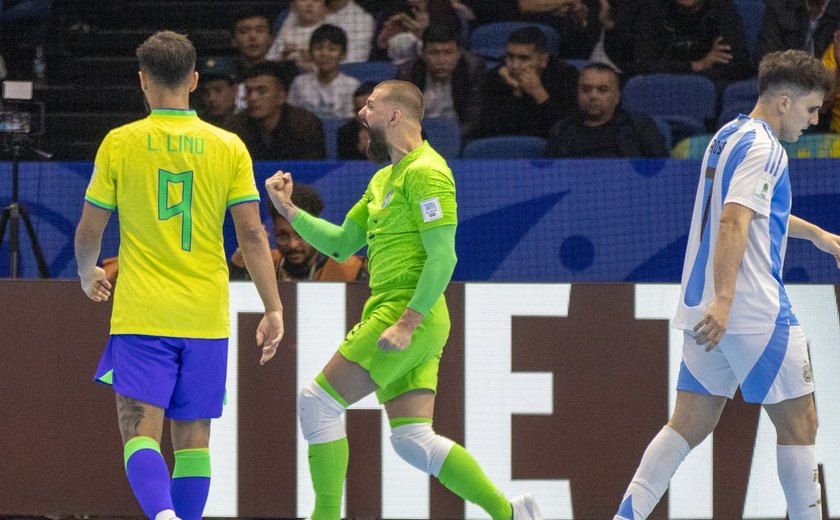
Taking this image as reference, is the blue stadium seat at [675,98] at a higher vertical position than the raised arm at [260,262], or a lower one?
higher

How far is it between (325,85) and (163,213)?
442 centimetres

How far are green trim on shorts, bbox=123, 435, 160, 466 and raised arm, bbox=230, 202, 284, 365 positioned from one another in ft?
1.54

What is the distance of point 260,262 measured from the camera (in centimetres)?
420

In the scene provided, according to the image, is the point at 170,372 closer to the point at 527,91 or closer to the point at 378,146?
the point at 378,146

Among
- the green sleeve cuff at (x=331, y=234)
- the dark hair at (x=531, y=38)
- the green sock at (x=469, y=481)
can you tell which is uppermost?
the dark hair at (x=531, y=38)

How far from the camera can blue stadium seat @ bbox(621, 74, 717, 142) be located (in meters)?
7.96

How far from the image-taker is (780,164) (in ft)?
13.8

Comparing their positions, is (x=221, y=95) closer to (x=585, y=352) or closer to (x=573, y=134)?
(x=573, y=134)

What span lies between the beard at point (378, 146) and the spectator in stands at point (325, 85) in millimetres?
3459

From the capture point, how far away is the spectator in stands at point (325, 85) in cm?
829

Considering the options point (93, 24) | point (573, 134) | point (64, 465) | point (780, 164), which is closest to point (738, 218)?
point (780, 164)

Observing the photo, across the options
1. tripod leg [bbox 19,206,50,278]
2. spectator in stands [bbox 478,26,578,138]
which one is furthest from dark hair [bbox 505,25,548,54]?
tripod leg [bbox 19,206,50,278]

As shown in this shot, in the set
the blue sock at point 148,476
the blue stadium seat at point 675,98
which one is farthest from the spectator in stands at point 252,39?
the blue sock at point 148,476

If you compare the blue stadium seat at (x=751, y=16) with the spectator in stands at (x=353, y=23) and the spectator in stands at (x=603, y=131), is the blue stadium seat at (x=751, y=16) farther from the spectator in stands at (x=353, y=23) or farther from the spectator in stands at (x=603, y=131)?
the spectator in stands at (x=353, y=23)
